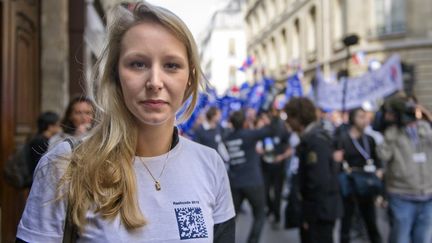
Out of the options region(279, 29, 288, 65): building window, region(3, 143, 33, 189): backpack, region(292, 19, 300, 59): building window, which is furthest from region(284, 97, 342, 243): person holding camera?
region(279, 29, 288, 65): building window

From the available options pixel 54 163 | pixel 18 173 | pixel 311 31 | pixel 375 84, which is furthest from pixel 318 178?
pixel 311 31

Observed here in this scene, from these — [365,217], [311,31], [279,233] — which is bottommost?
[279,233]

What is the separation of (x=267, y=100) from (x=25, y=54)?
28.3 ft

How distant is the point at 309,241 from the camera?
502 cm

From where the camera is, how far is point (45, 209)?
1.42 meters

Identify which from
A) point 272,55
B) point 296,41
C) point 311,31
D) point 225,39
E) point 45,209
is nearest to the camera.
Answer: point 45,209

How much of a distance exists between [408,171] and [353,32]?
2090 centimetres

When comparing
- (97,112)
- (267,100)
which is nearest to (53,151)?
(97,112)

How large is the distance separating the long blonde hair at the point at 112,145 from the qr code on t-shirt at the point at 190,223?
122 mm

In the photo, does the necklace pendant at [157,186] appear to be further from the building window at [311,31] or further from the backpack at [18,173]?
the building window at [311,31]

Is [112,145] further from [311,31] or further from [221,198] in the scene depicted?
[311,31]

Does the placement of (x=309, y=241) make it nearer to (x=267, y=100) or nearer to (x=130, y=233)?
(x=130, y=233)

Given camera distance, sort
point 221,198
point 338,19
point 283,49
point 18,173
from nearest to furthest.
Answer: point 221,198, point 18,173, point 338,19, point 283,49

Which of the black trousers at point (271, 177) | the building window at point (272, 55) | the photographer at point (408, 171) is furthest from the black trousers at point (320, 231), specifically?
the building window at point (272, 55)
